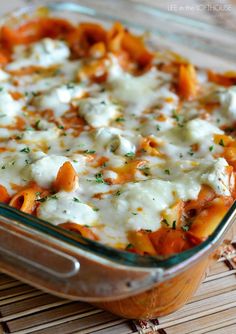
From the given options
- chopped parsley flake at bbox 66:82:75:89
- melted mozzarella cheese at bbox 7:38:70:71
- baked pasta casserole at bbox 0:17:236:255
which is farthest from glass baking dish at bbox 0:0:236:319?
melted mozzarella cheese at bbox 7:38:70:71

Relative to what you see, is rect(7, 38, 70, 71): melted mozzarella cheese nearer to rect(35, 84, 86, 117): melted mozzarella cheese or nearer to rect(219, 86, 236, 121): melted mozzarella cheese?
rect(35, 84, 86, 117): melted mozzarella cheese

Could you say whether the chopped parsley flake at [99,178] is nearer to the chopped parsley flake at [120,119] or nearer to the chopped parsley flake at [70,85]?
the chopped parsley flake at [120,119]

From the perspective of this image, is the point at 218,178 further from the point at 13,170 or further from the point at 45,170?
the point at 13,170

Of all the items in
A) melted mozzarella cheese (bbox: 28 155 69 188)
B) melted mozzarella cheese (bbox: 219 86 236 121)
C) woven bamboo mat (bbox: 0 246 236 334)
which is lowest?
woven bamboo mat (bbox: 0 246 236 334)

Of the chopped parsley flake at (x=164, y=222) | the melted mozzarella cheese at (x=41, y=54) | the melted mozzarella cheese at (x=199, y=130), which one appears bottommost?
the chopped parsley flake at (x=164, y=222)

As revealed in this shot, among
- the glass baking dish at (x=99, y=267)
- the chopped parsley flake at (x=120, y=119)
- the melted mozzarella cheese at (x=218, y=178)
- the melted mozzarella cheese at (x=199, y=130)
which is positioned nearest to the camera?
the glass baking dish at (x=99, y=267)

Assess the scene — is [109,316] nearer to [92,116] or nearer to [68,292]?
[68,292]

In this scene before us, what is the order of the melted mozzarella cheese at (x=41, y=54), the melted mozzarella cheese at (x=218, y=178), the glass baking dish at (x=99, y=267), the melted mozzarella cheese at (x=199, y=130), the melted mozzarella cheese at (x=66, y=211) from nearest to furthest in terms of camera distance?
the glass baking dish at (x=99, y=267), the melted mozzarella cheese at (x=66, y=211), the melted mozzarella cheese at (x=218, y=178), the melted mozzarella cheese at (x=199, y=130), the melted mozzarella cheese at (x=41, y=54)

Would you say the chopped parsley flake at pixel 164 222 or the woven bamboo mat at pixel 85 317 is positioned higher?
the chopped parsley flake at pixel 164 222

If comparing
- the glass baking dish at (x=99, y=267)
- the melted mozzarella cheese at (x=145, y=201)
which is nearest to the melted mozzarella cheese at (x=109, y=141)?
the melted mozzarella cheese at (x=145, y=201)
